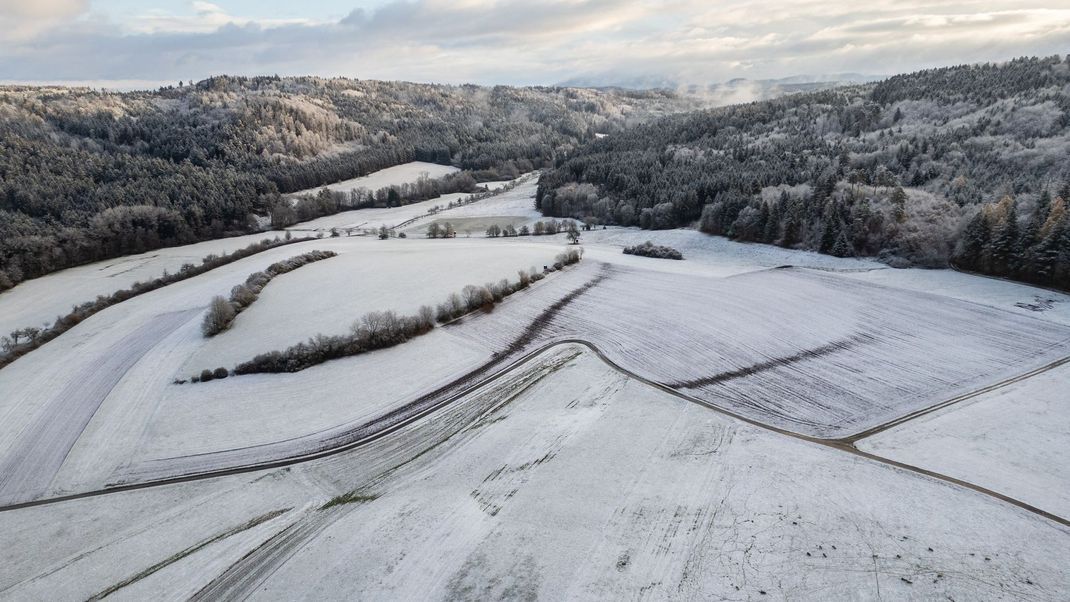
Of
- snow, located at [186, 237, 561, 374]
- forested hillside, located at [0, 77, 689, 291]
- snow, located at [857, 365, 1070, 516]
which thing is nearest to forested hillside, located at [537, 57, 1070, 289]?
snow, located at [857, 365, 1070, 516]

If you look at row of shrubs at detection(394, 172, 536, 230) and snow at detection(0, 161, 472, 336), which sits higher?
row of shrubs at detection(394, 172, 536, 230)

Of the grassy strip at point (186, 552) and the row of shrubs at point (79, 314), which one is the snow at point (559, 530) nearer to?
the grassy strip at point (186, 552)

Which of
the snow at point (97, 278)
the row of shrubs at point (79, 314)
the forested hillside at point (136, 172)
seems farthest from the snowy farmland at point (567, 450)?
the forested hillside at point (136, 172)

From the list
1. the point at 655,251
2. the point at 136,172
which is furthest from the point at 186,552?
the point at 136,172

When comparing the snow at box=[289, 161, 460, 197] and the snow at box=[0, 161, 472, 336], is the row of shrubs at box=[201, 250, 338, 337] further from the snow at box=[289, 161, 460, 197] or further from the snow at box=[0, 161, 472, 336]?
the snow at box=[289, 161, 460, 197]

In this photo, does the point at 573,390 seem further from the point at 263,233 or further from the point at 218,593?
the point at 263,233

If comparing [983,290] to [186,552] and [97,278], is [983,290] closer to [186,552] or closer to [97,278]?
[186,552]
